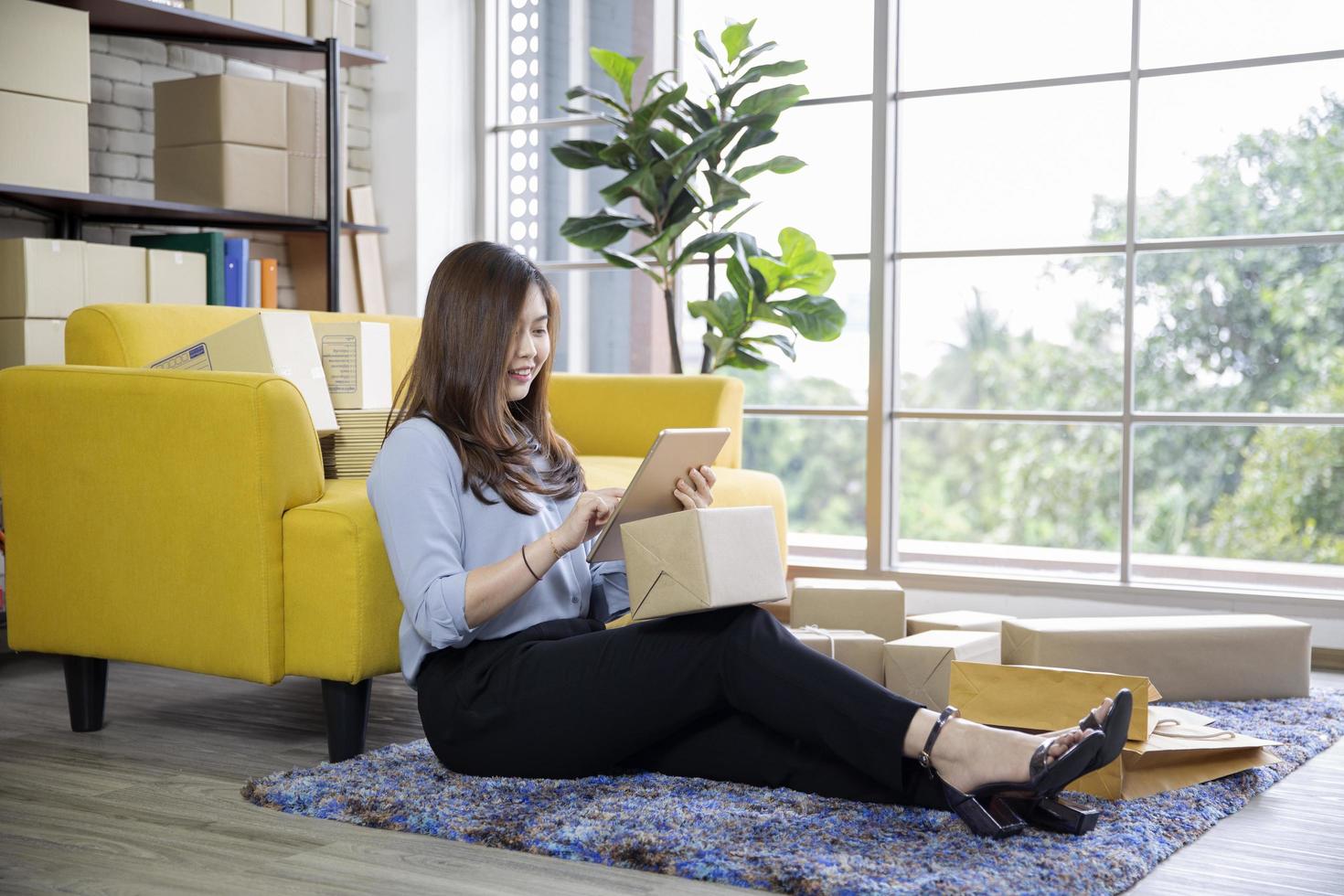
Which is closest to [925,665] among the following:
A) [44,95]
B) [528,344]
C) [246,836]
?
[528,344]

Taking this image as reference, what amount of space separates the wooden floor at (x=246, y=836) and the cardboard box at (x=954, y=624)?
73 cm

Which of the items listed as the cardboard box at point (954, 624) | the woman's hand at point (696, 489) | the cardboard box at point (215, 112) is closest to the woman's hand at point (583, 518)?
the woman's hand at point (696, 489)

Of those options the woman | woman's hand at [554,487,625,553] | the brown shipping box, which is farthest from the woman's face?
the brown shipping box

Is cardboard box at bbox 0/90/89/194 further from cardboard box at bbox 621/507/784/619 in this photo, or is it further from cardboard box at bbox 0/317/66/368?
cardboard box at bbox 621/507/784/619

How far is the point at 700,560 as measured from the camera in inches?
72.3

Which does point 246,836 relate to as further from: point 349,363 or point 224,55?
point 224,55

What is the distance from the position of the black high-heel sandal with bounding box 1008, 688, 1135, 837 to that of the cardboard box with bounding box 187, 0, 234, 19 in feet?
10.2

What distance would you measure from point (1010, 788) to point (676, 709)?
48 cm

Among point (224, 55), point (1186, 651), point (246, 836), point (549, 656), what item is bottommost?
point (246, 836)

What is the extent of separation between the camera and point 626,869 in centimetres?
179

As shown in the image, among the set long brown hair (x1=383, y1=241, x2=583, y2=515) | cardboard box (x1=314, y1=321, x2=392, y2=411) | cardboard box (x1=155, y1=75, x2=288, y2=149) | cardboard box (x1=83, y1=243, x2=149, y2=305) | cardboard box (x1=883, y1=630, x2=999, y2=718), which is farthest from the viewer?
cardboard box (x1=155, y1=75, x2=288, y2=149)

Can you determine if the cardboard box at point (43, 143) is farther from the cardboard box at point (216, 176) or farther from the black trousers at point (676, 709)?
the black trousers at point (676, 709)

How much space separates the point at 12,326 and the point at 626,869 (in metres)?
2.28

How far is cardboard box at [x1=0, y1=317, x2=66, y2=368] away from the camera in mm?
3213
